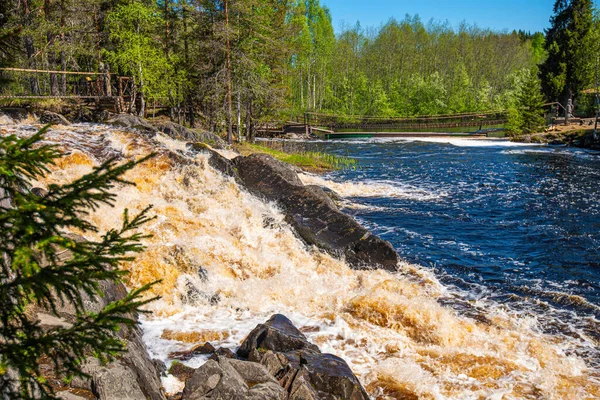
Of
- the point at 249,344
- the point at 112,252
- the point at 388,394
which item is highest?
the point at 112,252

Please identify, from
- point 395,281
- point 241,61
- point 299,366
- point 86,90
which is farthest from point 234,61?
point 299,366

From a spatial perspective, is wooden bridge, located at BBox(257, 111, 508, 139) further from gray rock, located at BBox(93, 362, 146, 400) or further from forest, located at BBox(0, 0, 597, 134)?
gray rock, located at BBox(93, 362, 146, 400)

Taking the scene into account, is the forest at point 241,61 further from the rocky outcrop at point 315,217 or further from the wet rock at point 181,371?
the rocky outcrop at point 315,217

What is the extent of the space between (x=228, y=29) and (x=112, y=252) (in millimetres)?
27274

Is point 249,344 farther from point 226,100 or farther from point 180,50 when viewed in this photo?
point 180,50

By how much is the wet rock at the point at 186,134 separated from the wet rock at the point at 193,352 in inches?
619

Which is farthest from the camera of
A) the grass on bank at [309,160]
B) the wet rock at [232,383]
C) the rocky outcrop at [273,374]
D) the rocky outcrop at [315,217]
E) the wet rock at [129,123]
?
the grass on bank at [309,160]

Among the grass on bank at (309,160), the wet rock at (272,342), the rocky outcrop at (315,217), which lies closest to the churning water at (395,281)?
the rocky outcrop at (315,217)

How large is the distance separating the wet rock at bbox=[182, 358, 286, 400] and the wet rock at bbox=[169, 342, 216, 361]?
5.29ft

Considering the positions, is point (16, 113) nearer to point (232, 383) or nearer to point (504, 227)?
point (232, 383)

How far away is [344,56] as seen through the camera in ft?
288

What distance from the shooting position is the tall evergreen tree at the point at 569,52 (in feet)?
173

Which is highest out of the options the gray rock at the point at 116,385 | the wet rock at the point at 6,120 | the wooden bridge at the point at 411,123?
the wooden bridge at the point at 411,123

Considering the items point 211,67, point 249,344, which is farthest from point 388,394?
point 211,67
